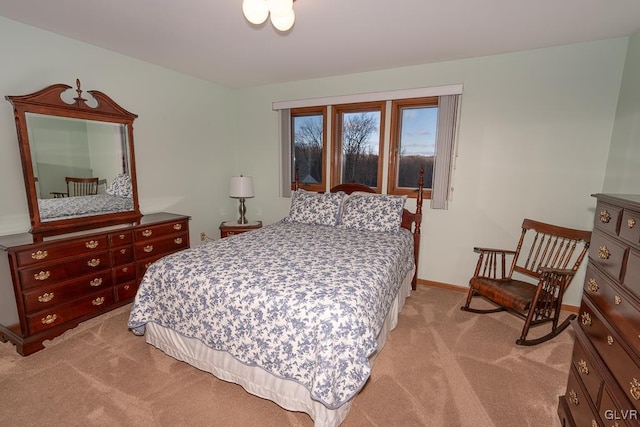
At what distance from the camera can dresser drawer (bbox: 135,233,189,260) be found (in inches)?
112

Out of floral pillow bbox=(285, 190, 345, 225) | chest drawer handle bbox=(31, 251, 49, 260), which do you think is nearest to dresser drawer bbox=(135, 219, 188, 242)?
chest drawer handle bbox=(31, 251, 49, 260)

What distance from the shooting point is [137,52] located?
9.65ft

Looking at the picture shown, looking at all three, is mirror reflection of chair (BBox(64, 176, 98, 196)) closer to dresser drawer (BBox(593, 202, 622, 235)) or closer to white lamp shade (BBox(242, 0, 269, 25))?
white lamp shade (BBox(242, 0, 269, 25))

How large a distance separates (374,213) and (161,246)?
2166 mm

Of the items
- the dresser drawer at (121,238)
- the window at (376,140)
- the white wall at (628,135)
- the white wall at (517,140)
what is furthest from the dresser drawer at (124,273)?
the white wall at (628,135)

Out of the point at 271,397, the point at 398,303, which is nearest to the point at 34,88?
the point at 271,397

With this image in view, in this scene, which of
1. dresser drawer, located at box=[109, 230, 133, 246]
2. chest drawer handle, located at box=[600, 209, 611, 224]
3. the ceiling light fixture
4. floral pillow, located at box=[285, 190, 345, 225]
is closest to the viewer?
chest drawer handle, located at box=[600, 209, 611, 224]

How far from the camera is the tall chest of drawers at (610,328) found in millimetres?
1110

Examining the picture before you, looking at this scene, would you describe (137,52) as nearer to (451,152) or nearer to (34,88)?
(34,88)

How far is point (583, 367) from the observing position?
1.43 metres

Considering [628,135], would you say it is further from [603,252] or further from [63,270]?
[63,270]

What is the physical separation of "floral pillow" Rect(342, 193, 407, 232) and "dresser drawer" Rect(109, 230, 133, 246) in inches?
79.9

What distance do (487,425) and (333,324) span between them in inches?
39.6

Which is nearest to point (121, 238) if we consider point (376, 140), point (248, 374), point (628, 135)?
point (248, 374)
